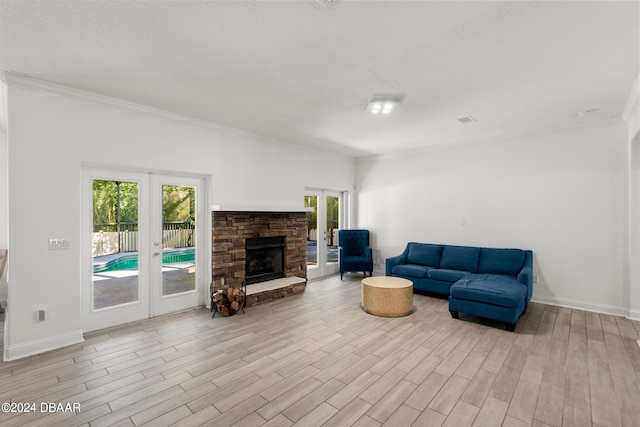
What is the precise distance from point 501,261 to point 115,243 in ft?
17.8

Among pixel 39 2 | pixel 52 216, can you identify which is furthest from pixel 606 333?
pixel 52 216

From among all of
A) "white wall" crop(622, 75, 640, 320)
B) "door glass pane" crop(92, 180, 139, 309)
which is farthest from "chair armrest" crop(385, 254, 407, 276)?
"door glass pane" crop(92, 180, 139, 309)

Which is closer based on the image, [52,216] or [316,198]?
[52,216]

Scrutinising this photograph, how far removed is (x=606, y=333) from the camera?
140 inches

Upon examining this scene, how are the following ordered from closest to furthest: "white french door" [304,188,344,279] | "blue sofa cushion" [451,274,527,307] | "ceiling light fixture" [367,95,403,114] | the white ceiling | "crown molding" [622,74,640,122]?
the white ceiling < "crown molding" [622,74,640,122] < "ceiling light fixture" [367,95,403,114] < "blue sofa cushion" [451,274,527,307] < "white french door" [304,188,344,279]

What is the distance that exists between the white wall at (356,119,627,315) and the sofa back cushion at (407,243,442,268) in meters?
0.33

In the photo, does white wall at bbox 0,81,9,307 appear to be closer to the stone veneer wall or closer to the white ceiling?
the white ceiling

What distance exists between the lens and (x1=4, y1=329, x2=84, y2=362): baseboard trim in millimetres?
2951

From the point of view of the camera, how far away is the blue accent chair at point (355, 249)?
6.29 meters

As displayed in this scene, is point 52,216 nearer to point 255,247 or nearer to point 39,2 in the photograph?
point 39,2

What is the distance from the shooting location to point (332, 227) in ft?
22.5

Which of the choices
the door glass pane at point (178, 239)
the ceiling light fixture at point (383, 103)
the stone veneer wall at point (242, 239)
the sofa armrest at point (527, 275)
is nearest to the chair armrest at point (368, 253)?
the stone veneer wall at point (242, 239)

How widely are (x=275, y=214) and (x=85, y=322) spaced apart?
9.56 feet

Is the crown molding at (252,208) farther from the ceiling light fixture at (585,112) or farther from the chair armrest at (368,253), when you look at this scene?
the ceiling light fixture at (585,112)
